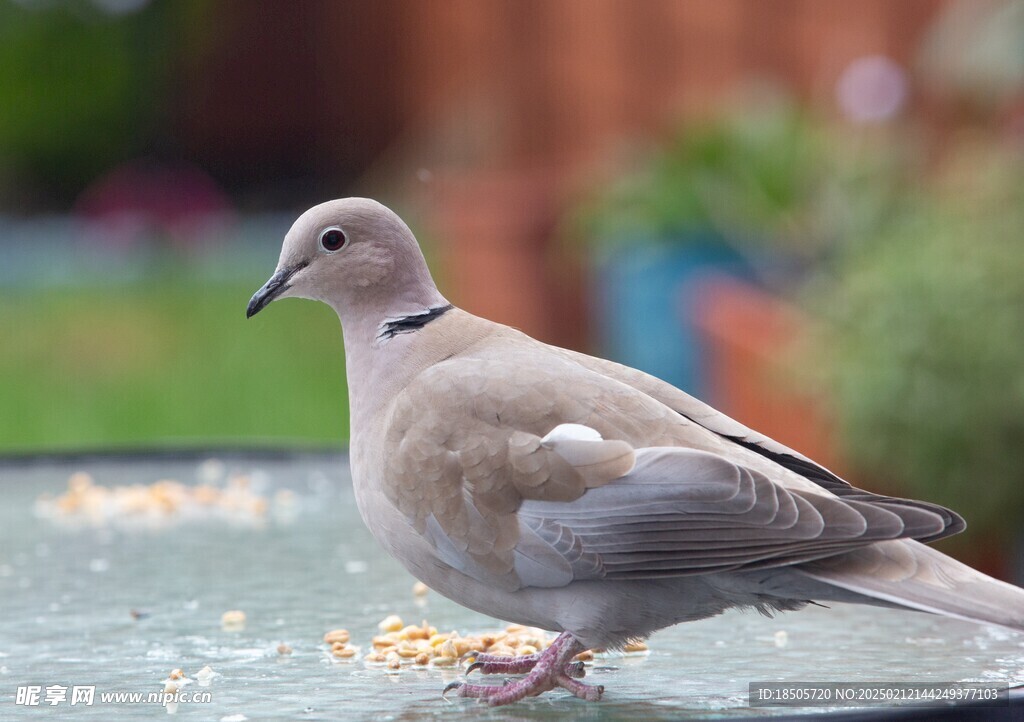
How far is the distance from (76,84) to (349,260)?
11.4 metres

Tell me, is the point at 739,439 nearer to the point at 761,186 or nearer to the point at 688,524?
the point at 688,524

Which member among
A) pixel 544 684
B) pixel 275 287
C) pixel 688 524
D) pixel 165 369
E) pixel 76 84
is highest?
pixel 76 84

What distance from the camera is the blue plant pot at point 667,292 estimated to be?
23.2 ft

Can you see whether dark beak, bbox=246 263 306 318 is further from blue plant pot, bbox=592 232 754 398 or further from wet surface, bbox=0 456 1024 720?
blue plant pot, bbox=592 232 754 398

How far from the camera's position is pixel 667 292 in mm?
7152

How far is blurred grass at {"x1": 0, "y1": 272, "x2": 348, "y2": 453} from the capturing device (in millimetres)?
7312

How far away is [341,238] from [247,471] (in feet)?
4.87

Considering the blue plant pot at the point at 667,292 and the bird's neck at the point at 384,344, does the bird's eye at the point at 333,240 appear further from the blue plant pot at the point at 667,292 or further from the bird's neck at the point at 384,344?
the blue plant pot at the point at 667,292

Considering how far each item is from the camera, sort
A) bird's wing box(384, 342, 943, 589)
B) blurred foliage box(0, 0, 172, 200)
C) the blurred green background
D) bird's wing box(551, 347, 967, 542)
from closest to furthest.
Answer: bird's wing box(384, 342, 943, 589) → bird's wing box(551, 347, 967, 542) → the blurred green background → blurred foliage box(0, 0, 172, 200)

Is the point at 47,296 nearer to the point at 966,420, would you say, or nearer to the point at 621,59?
the point at 621,59

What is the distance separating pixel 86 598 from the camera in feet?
8.52

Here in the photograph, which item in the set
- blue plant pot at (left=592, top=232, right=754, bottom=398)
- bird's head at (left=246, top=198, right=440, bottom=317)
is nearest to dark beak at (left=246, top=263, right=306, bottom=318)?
bird's head at (left=246, top=198, right=440, bottom=317)

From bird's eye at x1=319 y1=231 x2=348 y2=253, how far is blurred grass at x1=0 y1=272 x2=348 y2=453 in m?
3.97

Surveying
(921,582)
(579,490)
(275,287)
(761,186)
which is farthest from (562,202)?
(921,582)
